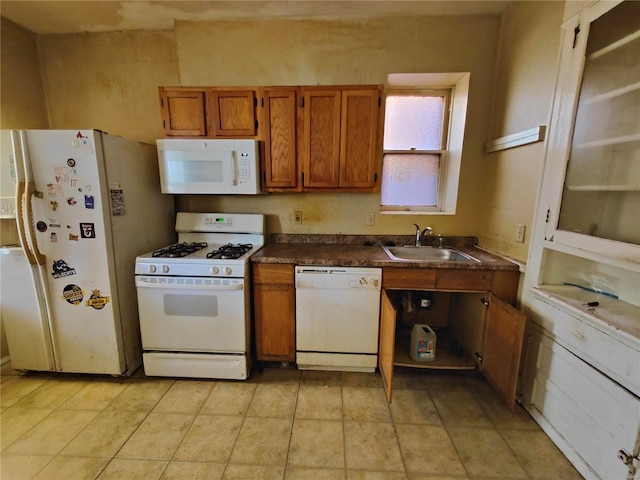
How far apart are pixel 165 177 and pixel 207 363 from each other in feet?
4.83

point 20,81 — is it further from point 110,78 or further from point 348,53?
point 348,53

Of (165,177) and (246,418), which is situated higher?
(165,177)

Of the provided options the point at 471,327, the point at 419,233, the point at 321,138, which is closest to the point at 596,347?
the point at 471,327

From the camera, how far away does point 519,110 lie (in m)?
1.86

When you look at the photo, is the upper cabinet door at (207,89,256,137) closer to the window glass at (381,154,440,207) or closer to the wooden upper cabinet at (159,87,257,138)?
the wooden upper cabinet at (159,87,257,138)

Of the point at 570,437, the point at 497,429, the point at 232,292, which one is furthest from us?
the point at 232,292

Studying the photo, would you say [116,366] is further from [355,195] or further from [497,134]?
[497,134]

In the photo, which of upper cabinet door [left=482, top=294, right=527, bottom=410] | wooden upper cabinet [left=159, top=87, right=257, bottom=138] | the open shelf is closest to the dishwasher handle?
the open shelf

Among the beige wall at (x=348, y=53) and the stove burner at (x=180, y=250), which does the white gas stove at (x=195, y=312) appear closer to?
the stove burner at (x=180, y=250)

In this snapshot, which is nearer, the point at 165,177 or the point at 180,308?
the point at 180,308

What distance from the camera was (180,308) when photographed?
6.16ft

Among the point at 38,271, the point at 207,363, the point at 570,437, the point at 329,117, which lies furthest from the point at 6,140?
the point at 570,437

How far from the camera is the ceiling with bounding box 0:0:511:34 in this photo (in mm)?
1952

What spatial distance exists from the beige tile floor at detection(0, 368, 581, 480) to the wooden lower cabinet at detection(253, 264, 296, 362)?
19cm
